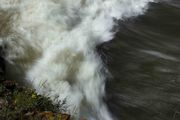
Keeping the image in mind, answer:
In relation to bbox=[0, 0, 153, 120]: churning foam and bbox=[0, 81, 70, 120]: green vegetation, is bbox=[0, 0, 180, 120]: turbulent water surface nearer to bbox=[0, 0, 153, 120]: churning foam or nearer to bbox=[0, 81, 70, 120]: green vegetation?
bbox=[0, 0, 153, 120]: churning foam

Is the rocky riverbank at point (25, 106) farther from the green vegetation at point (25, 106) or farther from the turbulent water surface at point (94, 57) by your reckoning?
the turbulent water surface at point (94, 57)

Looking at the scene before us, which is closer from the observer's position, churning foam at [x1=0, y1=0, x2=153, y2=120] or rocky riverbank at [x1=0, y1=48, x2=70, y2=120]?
rocky riverbank at [x1=0, y1=48, x2=70, y2=120]

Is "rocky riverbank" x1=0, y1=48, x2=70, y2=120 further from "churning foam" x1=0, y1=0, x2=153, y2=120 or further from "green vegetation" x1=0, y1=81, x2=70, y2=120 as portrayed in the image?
"churning foam" x1=0, y1=0, x2=153, y2=120

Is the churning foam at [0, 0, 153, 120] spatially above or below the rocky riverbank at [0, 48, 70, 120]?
above

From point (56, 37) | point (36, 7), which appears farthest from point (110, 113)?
point (36, 7)

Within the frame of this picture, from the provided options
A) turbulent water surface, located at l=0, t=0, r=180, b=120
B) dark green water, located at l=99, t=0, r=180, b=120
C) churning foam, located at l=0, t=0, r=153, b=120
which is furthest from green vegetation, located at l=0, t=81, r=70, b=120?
dark green water, located at l=99, t=0, r=180, b=120

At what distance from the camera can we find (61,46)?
24.4 feet

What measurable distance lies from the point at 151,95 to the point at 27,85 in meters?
1.92

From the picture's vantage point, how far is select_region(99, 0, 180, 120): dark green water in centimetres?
669

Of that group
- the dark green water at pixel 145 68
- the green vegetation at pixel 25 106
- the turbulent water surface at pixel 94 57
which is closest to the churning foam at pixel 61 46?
the turbulent water surface at pixel 94 57

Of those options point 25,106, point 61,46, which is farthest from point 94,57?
point 25,106

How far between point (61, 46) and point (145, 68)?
1453 millimetres

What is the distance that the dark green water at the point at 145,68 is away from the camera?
669 centimetres

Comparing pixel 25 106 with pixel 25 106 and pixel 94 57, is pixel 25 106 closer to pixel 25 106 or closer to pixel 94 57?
pixel 25 106
